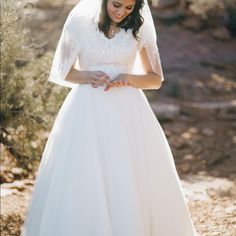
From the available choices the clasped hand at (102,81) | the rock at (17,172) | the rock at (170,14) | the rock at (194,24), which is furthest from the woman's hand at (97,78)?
the rock at (194,24)

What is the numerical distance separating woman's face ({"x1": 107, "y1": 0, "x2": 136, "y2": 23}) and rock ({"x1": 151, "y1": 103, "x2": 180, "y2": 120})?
506 centimetres

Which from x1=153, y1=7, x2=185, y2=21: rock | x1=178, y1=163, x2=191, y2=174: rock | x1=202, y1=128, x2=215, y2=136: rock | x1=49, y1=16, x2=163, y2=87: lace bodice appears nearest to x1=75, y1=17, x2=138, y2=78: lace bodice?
x1=49, y1=16, x2=163, y2=87: lace bodice

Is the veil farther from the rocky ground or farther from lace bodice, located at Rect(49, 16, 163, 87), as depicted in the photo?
the rocky ground

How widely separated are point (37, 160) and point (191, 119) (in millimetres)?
3437

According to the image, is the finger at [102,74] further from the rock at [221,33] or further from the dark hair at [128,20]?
the rock at [221,33]

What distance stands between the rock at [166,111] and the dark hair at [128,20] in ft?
16.3

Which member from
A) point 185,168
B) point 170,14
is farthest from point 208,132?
point 170,14

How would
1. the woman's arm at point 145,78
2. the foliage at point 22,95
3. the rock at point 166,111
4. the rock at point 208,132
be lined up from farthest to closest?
the rock at point 166,111, the rock at point 208,132, the foliage at point 22,95, the woman's arm at point 145,78

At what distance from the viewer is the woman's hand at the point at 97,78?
8.85 ft

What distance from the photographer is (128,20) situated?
2.80 m

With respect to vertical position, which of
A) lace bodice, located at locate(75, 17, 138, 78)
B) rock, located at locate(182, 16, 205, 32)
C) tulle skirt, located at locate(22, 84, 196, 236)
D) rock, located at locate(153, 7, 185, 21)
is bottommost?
tulle skirt, located at locate(22, 84, 196, 236)

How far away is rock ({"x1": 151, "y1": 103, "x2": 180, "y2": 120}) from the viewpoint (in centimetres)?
780

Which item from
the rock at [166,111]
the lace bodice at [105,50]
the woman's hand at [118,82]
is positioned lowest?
the rock at [166,111]

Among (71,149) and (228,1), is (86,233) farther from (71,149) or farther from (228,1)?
(228,1)
